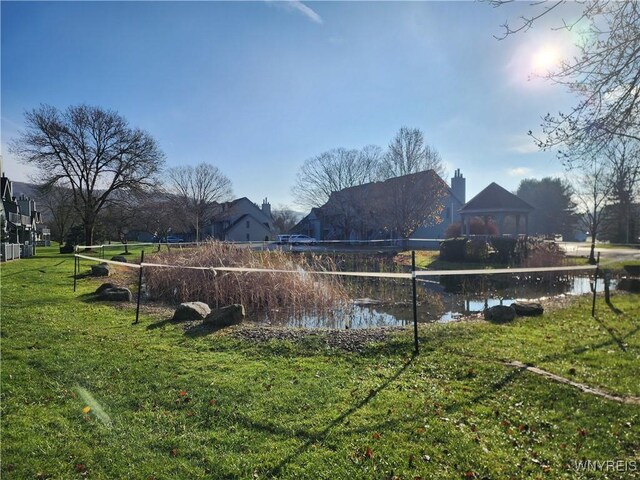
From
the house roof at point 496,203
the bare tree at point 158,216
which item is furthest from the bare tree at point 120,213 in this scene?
the house roof at point 496,203

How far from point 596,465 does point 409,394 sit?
172 centimetres

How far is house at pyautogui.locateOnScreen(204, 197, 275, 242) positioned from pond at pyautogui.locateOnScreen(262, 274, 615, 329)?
47.0 metres

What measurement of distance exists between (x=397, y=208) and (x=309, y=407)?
30.4m

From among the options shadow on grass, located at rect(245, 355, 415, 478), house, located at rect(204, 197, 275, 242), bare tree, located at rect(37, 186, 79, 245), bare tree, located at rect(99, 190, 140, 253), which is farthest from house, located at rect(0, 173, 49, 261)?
house, located at rect(204, 197, 275, 242)

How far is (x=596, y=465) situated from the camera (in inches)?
122

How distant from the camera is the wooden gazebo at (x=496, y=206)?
3006cm

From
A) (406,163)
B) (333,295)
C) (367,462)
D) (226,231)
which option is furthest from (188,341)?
(226,231)

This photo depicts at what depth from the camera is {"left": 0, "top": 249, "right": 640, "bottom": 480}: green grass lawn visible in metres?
3.14

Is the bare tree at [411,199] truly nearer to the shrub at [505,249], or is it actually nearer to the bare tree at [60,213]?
the shrub at [505,249]

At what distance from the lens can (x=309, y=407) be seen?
13.2ft

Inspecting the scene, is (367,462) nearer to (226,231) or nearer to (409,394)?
(409,394)

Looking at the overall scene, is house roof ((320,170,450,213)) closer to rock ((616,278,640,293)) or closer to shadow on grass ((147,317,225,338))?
rock ((616,278,640,293))

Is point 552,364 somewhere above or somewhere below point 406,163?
below

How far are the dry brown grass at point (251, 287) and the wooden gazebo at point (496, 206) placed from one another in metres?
21.6
